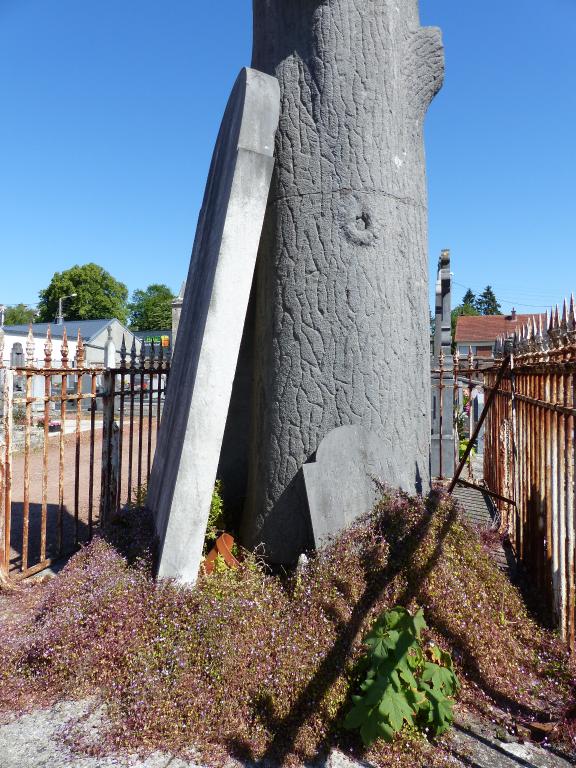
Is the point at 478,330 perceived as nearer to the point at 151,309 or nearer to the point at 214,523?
the point at 214,523

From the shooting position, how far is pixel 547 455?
147 inches

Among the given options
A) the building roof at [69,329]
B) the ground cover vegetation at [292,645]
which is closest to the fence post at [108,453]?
the ground cover vegetation at [292,645]

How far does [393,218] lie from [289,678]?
2.97 metres

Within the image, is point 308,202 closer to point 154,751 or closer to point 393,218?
point 393,218

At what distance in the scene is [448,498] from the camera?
3.86 metres

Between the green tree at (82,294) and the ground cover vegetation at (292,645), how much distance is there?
60605mm

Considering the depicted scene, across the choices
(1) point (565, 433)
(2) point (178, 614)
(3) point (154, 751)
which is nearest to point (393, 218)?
(1) point (565, 433)

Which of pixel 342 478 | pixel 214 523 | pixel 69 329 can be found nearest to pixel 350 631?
pixel 342 478

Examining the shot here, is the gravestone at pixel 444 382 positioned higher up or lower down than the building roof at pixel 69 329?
lower down

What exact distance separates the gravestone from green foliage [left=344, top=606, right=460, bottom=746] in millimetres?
6408

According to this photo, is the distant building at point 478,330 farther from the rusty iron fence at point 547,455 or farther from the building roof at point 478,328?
the rusty iron fence at point 547,455

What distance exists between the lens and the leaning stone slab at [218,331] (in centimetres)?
338

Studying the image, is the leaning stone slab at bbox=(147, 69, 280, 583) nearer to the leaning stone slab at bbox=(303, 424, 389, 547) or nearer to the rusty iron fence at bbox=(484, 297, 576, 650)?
the leaning stone slab at bbox=(303, 424, 389, 547)

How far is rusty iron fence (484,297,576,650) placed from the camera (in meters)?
3.25
